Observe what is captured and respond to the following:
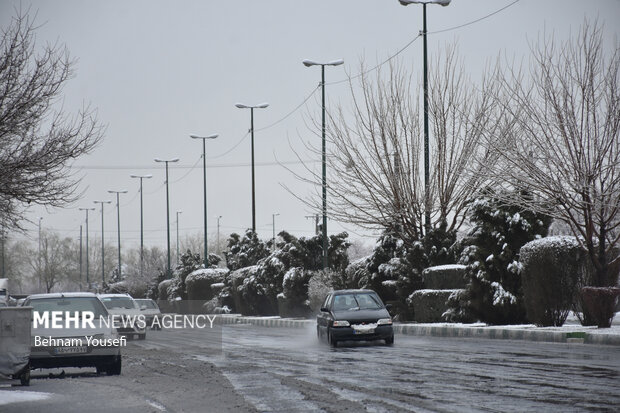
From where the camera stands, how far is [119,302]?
36.1 metres

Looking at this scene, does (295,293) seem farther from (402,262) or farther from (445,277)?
(445,277)

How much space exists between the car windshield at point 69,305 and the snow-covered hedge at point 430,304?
47.9 ft

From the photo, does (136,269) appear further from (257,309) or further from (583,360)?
(583,360)

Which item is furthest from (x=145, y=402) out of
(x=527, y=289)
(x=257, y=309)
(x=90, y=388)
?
(x=257, y=309)

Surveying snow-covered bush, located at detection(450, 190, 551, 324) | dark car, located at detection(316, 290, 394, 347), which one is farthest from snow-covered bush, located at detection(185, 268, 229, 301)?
dark car, located at detection(316, 290, 394, 347)

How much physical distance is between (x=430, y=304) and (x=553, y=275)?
23.9 feet

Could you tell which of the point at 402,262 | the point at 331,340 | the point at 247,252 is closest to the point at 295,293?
the point at 402,262

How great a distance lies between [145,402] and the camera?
42.8 ft

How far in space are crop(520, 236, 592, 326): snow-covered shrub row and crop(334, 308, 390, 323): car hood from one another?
3.89 metres

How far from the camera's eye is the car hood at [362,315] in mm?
24734

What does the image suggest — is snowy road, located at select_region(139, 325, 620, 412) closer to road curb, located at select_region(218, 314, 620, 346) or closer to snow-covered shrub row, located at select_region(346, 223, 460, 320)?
road curb, located at select_region(218, 314, 620, 346)

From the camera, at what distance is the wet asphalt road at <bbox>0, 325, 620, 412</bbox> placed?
1169 cm

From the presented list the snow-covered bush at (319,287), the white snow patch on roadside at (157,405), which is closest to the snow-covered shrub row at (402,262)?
the snow-covered bush at (319,287)

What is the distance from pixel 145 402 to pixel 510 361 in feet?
23.0
